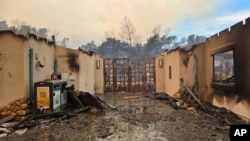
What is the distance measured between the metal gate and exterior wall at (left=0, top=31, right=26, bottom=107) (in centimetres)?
900

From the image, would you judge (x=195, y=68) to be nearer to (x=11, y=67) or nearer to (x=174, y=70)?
(x=174, y=70)

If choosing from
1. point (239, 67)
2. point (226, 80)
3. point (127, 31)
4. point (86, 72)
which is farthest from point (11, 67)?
point (127, 31)

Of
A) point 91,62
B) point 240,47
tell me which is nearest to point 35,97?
point 240,47

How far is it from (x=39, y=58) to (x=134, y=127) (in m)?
3.90

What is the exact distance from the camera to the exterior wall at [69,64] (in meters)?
10.4

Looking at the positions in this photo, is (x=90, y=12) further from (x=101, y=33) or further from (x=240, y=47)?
(x=240, y=47)

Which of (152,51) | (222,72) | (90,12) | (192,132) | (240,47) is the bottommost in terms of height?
(192,132)

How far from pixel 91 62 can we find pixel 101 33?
59.4ft

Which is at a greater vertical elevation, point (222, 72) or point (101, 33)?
point (101, 33)

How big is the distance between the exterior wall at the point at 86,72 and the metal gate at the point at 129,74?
132cm

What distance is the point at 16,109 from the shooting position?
6.98 meters

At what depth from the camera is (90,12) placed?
21.0 m

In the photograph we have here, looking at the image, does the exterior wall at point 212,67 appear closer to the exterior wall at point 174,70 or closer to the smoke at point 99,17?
the exterior wall at point 174,70

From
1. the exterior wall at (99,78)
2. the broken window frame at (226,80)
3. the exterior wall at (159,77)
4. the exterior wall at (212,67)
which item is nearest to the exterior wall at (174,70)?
the exterior wall at (212,67)
